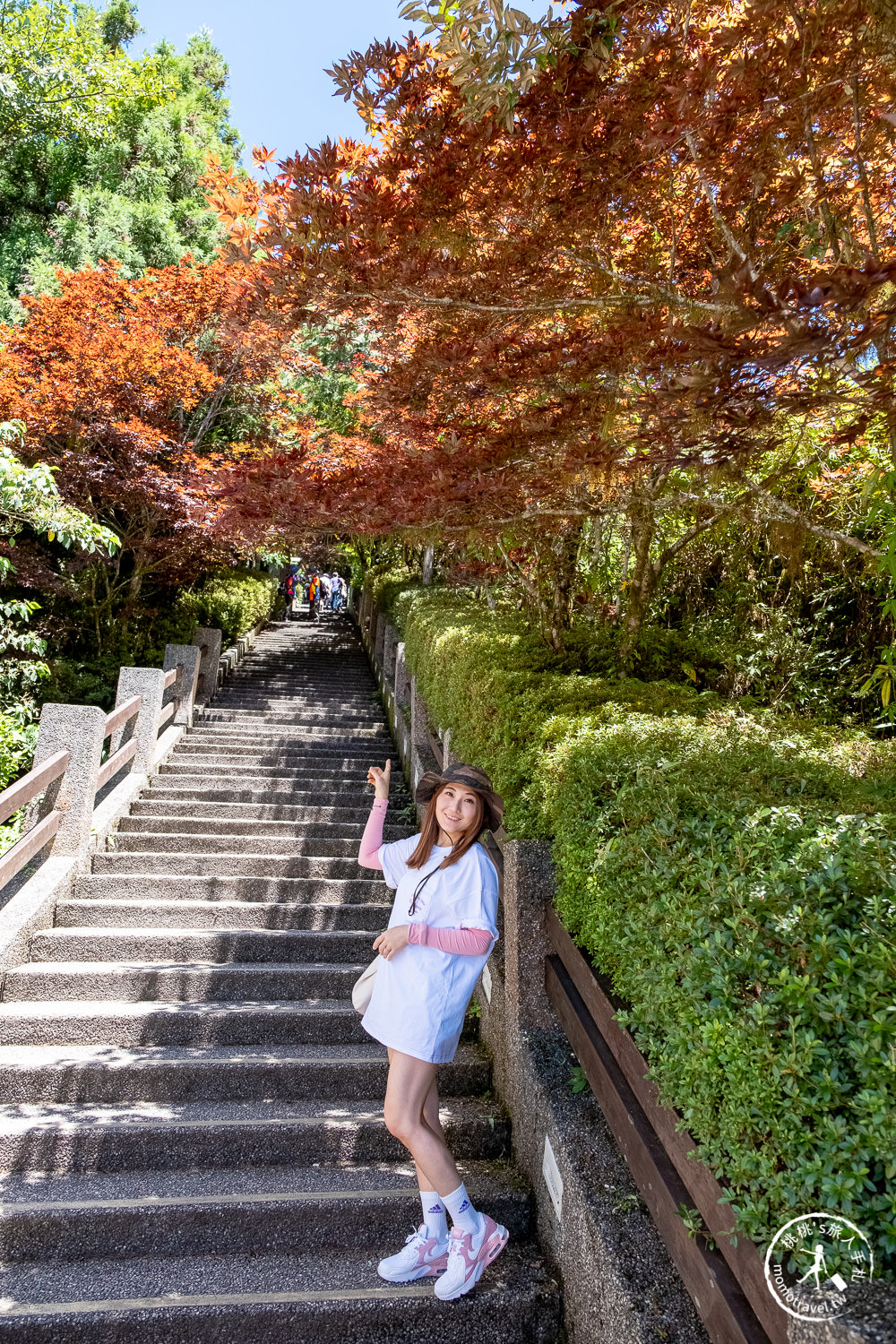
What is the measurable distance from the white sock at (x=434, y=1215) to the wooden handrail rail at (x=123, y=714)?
14.8 feet

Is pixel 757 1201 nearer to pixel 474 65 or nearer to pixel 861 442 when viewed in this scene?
pixel 474 65

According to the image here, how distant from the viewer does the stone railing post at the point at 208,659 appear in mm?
11227

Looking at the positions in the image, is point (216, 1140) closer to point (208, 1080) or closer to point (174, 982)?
point (208, 1080)

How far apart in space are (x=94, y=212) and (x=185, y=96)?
24.2 feet

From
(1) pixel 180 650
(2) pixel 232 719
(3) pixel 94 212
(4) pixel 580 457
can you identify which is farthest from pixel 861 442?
(3) pixel 94 212

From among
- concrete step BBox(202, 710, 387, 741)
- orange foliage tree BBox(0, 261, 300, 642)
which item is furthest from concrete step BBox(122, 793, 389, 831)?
orange foliage tree BBox(0, 261, 300, 642)

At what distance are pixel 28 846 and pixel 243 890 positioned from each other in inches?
58.3

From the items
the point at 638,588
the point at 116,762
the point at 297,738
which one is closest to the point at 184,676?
the point at 297,738

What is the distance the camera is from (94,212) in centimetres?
1919

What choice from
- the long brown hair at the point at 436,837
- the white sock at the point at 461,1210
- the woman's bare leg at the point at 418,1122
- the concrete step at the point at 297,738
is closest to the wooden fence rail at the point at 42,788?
the concrete step at the point at 297,738

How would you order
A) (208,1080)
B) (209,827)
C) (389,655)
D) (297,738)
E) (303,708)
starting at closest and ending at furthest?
(208,1080) → (209,827) → (297,738) → (303,708) → (389,655)

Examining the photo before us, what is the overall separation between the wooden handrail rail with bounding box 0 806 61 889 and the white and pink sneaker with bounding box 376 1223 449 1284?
2989 millimetres

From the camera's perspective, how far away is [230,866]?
6.04 m

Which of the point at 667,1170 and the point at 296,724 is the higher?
the point at 296,724
